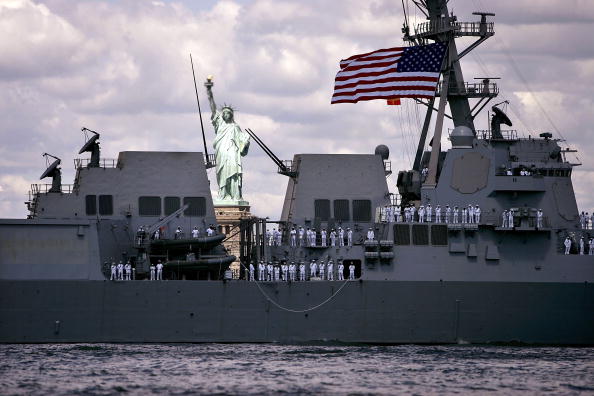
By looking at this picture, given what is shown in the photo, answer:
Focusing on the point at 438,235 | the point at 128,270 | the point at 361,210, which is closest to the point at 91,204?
the point at 128,270

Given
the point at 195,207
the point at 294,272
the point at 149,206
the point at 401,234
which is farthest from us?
the point at 195,207

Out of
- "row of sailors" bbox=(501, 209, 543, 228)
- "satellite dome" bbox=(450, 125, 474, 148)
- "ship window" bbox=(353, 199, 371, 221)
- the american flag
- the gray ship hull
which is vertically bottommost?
the gray ship hull

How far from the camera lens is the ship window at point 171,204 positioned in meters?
50.2

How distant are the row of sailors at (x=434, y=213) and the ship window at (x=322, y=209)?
6.76 feet

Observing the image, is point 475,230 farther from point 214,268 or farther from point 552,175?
point 214,268

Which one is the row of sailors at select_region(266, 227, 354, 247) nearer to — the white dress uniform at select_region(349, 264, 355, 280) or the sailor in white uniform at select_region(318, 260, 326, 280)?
the sailor in white uniform at select_region(318, 260, 326, 280)

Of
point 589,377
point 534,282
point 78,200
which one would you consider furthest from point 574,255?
point 78,200

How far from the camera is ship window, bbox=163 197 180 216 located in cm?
5016

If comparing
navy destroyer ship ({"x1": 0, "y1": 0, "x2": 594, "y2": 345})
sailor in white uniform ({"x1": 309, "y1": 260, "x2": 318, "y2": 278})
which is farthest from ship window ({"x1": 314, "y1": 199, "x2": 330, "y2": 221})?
sailor in white uniform ({"x1": 309, "y1": 260, "x2": 318, "y2": 278})

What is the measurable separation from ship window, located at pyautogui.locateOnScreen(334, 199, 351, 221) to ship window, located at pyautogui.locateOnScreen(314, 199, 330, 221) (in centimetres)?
28

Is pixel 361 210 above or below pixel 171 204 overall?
below

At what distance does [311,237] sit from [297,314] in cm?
281

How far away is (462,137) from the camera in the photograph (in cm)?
4988

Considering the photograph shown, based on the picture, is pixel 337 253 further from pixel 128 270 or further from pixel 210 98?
pixel 210 98
